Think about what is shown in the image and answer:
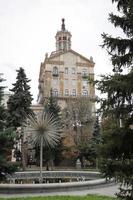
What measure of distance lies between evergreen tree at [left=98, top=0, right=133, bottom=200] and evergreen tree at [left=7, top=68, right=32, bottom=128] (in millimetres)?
28440

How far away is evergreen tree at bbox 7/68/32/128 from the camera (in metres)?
37.5

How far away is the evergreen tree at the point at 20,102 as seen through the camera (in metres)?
37.5

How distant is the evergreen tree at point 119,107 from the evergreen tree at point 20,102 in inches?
1120

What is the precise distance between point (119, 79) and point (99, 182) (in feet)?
46.2

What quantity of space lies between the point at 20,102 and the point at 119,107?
97.4ft

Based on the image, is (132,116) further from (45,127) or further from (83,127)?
(83,127)

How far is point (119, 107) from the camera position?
8.84m

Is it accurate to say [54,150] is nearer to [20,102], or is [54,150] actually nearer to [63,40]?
[20,102]

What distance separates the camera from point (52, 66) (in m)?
79.2

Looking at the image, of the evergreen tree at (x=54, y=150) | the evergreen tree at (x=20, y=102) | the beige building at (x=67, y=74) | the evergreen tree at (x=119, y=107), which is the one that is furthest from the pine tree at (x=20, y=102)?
the beige building at (x=67, y=74)

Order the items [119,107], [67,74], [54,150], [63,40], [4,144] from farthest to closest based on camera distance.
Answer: [63,40], [67,74], [54,150], [4,144], [119,107]

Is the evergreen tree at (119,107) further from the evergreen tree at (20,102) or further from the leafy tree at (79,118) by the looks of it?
the leafy tree at (79,118)

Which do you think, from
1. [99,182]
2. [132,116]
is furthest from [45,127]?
[132,116]

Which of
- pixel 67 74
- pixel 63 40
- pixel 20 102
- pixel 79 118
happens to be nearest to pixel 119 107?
pixel 20 102
